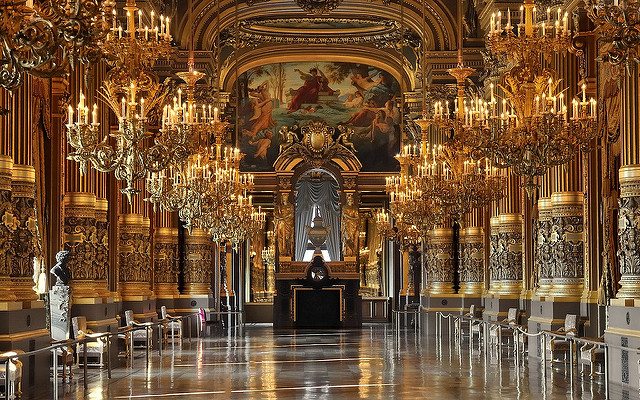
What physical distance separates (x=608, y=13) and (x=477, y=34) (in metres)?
22.4

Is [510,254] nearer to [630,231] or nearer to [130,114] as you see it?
[630,231]

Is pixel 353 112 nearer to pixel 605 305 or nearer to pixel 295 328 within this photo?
pixel 295 328

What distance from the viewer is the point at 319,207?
49531mm

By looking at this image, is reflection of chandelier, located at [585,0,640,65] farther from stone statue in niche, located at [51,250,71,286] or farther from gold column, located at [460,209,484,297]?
gold column, located at [460,209,484,297]

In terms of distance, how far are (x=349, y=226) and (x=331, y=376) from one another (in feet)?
90.2

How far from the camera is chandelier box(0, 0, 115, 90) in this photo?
316 inches

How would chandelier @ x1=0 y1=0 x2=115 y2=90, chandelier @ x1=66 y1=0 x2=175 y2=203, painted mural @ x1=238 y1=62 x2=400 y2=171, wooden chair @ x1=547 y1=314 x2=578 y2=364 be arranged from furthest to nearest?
painted mural @ x1=238 y1=62 x2=400 y2=171 → wooden chair @ x1=547 y1=314 x2=578 y2=364 → chandelier @ x1=66 y1=0 x2=175 y2=203 → chandelier @ x1=0 y1=0 x2=115 y2=90

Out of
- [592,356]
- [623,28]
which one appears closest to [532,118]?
[592,356]

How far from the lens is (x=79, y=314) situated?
2122cm

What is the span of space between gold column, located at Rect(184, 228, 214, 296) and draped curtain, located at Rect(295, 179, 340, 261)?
14422 millimetres

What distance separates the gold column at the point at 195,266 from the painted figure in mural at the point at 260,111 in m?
11.5

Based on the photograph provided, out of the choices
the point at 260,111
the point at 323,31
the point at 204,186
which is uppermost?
the point at 323,31

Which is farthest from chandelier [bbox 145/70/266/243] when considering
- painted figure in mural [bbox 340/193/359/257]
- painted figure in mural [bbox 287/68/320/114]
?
painted figure in mural [bbox 340/193/359/257]

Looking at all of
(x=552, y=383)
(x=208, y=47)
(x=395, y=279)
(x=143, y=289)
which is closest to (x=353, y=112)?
(x=395, y=279)
